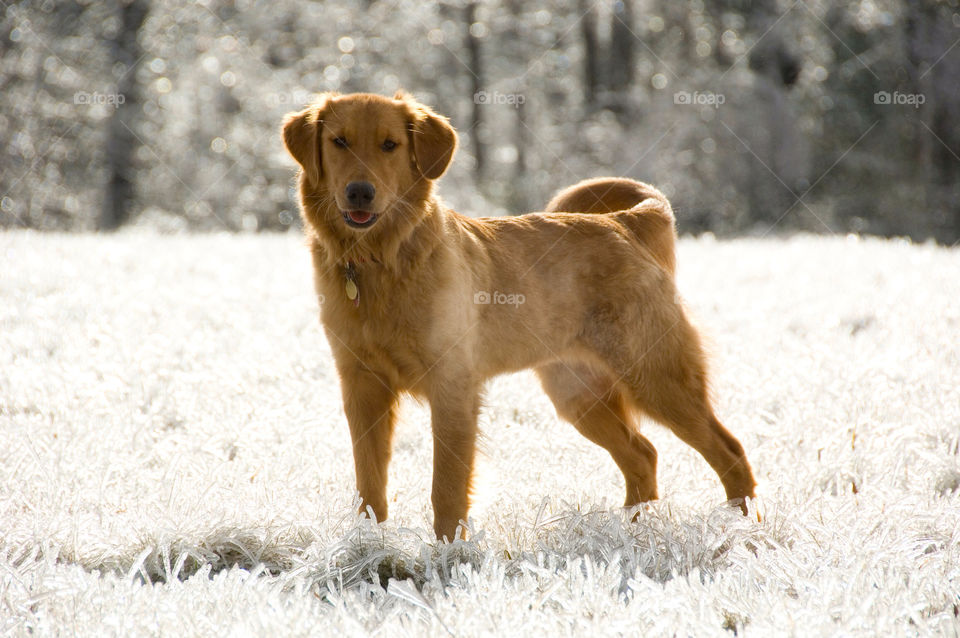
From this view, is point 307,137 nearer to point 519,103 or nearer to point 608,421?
point 608,421

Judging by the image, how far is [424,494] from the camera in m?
3.86

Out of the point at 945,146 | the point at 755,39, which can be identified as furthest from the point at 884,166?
the point at 755,39

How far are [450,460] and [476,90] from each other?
20925 millimetres

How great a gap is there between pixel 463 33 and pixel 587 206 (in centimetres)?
1996

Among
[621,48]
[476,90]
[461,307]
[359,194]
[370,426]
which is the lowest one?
[370,426]

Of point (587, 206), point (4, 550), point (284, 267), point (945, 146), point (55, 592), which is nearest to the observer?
point (55, 592)

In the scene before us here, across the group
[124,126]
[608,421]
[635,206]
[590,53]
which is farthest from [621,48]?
[608,421]

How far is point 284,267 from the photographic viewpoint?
8.78 m

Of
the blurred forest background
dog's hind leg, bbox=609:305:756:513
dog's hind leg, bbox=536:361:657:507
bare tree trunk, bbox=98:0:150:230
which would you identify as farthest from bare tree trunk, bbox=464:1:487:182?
dog's hind leg, bbox=609:305:756:513

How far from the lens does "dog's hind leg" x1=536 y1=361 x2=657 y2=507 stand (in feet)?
13.3

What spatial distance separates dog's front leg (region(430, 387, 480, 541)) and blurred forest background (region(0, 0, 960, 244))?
15203mm

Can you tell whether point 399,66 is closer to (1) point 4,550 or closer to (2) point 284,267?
(2) point 284,267

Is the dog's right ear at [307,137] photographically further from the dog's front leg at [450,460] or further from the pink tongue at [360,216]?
the dog's front leg at [450,460]

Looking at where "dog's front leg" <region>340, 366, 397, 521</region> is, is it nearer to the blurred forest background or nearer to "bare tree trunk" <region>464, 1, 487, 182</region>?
the blurred forest background
